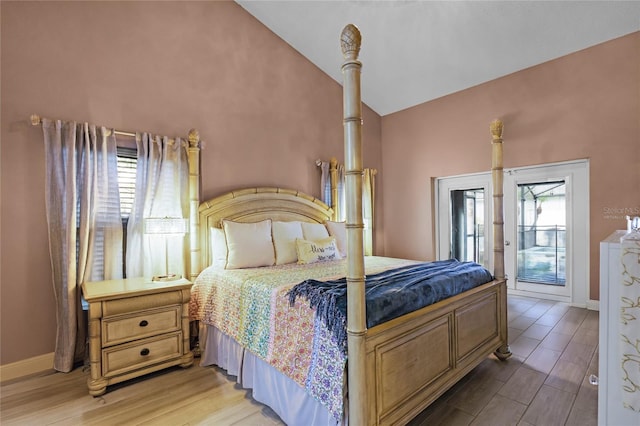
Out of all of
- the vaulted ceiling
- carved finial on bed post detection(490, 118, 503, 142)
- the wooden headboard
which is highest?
the vaulted ceiling

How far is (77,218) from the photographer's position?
8.68ft

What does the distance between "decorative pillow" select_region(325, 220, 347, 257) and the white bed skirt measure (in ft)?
5.51

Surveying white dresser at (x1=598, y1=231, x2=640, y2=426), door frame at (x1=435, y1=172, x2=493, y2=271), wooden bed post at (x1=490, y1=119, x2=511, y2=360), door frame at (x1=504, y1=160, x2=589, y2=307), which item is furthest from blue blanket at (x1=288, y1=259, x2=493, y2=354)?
door frame at (x1=435, y1=172, x2=493, y2=271)

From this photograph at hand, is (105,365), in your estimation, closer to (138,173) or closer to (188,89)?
(138,173)

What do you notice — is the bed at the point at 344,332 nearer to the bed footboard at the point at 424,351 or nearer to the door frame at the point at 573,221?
the bed footboard at the point at 424,351

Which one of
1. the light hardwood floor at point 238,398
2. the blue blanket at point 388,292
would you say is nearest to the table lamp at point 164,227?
the light hardwood floor at point 238,398

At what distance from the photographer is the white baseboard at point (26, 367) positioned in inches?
95.3

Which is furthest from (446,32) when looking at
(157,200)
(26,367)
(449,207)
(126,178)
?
(26,367)

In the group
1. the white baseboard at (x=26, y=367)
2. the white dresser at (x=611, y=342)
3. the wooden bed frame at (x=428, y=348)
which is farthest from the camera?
the white baseboard at (x=26, y=367)

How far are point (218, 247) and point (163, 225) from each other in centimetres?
58

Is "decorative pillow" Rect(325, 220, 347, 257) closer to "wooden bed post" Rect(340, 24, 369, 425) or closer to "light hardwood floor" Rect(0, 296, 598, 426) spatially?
"light hardwood floor" Rect(0, 296, 598, 426)

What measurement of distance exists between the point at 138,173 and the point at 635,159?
515 centimetres

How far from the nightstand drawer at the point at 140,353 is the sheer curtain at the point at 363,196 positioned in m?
2.53

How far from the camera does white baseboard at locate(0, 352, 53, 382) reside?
7.95ft
